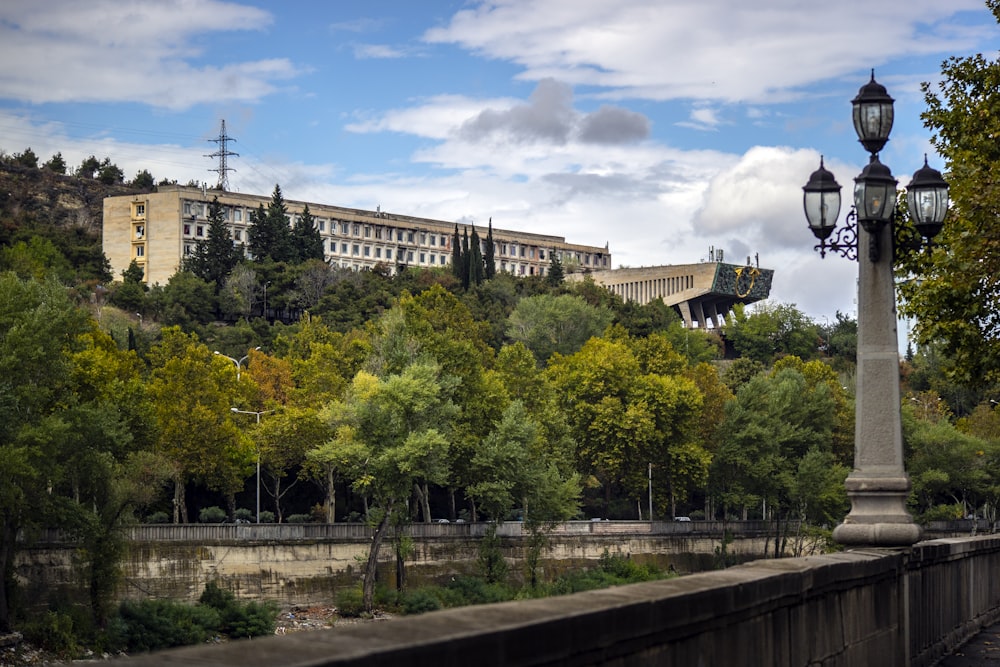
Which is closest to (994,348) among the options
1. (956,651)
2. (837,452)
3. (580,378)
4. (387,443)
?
(956,651)

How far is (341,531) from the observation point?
79.9 meters

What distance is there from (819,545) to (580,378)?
20.2 m

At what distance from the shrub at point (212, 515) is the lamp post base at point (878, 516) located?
71189 millimetres

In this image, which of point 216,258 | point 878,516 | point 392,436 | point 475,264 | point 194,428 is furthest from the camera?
point 475,264

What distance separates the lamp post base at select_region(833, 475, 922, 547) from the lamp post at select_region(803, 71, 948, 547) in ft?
0.04

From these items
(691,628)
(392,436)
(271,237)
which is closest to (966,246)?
(691,628)

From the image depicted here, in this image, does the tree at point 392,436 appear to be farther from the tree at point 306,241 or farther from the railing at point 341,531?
the tree at point 306,241

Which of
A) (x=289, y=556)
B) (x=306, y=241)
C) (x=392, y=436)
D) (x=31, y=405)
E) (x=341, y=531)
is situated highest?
(x=306, y=241)

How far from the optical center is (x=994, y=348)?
28578 mm

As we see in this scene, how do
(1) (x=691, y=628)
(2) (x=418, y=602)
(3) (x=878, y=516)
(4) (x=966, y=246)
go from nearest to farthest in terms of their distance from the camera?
1. (1) (x=691, y=628)
2. (3) (x=878, y=516)
3. (4) (x=966, y=246)
4. (2) (x=418, y=602)

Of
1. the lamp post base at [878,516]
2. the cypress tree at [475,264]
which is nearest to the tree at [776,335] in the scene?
the cypress tree at [475,264]

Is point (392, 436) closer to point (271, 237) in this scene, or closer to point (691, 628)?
point (691, 628)

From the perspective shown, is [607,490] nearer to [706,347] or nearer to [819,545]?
[819,545]

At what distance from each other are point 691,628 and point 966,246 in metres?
18.8
